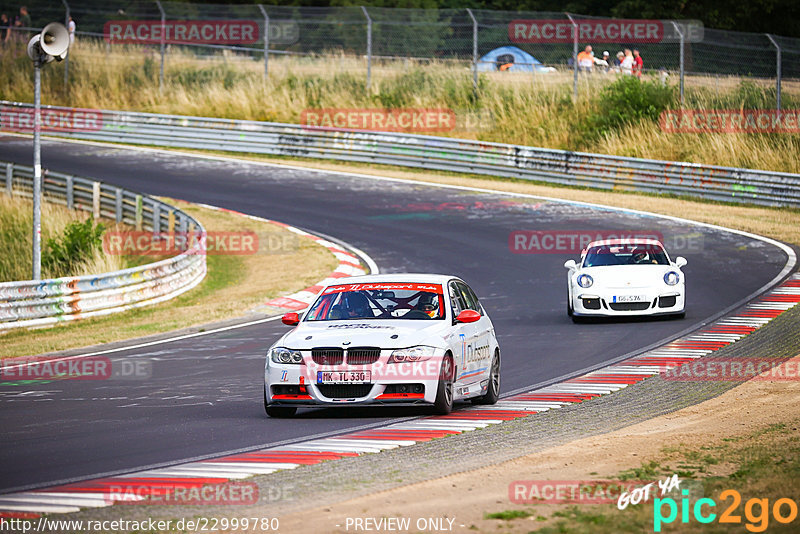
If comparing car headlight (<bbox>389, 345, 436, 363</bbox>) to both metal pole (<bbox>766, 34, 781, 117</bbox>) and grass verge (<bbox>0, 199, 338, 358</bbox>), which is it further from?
metal pole (<bbox>766, 34, 781, 117</bbox>)

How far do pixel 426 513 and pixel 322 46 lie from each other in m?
37.7

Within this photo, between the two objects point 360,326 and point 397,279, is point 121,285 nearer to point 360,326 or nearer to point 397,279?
point 397,279

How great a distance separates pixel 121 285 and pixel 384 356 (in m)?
11.5

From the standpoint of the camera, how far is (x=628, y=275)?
18.5m

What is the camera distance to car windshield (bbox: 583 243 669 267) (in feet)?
62.5

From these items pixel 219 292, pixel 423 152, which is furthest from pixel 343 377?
pixel 423 152

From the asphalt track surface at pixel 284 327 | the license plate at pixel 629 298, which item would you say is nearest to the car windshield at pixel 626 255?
the license plate at pixel 629 298

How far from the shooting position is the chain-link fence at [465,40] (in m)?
33.5

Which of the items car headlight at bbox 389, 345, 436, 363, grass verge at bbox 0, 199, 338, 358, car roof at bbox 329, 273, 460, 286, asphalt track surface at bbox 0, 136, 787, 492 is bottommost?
grass verge at bbox 0, 199, 338, 358

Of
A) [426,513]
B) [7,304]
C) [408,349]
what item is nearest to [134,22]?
[7,304]

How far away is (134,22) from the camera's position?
1784 inches

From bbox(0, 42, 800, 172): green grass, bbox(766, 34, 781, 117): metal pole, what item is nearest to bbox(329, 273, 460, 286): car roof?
bbox(766, 34, 781, 117): metal pole

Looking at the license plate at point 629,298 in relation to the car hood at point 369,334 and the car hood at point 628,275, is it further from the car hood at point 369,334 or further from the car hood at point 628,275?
the car hood at point 369,334

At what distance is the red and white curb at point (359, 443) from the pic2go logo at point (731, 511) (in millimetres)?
2853
